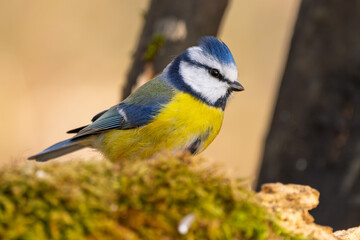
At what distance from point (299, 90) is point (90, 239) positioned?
2359 millimetres

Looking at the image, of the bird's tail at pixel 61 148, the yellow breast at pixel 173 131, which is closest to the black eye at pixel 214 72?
the yellow breast at pixel 173 131

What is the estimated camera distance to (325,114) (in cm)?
281

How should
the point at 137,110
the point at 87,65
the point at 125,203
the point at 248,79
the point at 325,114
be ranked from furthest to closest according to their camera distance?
the point at 248,79, the point at 87,65, the point at 325,114, the point at 137,110, the point at 125,203

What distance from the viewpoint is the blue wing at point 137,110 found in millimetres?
2070

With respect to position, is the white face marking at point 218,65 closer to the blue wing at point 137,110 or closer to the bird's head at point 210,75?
the bird's head at point 210,75

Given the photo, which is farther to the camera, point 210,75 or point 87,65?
point 87,65

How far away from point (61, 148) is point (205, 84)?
89 centimetres

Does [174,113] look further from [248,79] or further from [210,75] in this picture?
[248,79]

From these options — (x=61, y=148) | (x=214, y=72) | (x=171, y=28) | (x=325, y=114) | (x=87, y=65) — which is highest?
(x=171, y=28)

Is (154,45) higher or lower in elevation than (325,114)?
higher

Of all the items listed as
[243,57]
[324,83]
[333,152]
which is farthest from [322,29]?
[243,57]

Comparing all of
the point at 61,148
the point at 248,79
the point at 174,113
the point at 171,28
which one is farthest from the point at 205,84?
the point at 248,79

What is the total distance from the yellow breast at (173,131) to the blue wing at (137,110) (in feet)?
0.12

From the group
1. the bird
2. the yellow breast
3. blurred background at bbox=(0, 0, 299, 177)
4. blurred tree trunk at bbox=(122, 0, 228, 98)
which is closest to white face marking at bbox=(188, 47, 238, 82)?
the bird
